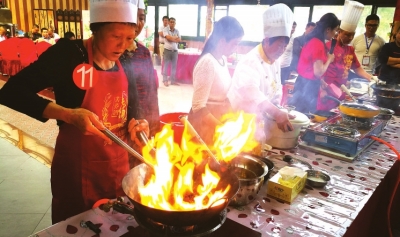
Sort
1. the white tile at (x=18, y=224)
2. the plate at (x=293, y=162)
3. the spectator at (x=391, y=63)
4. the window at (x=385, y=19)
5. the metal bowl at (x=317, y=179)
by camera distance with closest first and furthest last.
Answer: the metal bowl at (x=317, y=179), the plate at (x=293, y=162), the white tile at (x=18, y=224), the spectator at (x=391, y=63), the window at (x=385, y=19)

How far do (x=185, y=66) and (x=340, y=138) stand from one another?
364 inches

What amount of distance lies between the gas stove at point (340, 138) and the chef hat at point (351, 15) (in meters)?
1.79

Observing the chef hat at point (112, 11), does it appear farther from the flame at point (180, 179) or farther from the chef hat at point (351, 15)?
the chef hat at point (351, 15)

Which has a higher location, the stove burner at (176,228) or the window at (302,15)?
the window at (302,15)

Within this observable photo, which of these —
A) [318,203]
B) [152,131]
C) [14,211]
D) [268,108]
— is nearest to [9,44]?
[14,211]

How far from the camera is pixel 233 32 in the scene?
256cm

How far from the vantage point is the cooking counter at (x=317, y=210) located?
1.38m

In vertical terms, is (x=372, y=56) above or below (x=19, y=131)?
above

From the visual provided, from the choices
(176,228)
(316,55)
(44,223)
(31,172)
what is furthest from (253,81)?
(31,172)

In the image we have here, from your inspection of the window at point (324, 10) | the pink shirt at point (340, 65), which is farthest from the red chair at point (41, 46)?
the window at point (324, 10)

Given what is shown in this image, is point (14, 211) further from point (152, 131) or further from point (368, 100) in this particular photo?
point (368, 100)

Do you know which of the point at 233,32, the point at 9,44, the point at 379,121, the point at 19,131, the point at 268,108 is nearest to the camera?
the point at 268,108

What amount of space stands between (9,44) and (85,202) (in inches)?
378

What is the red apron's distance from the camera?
1.70 meters
